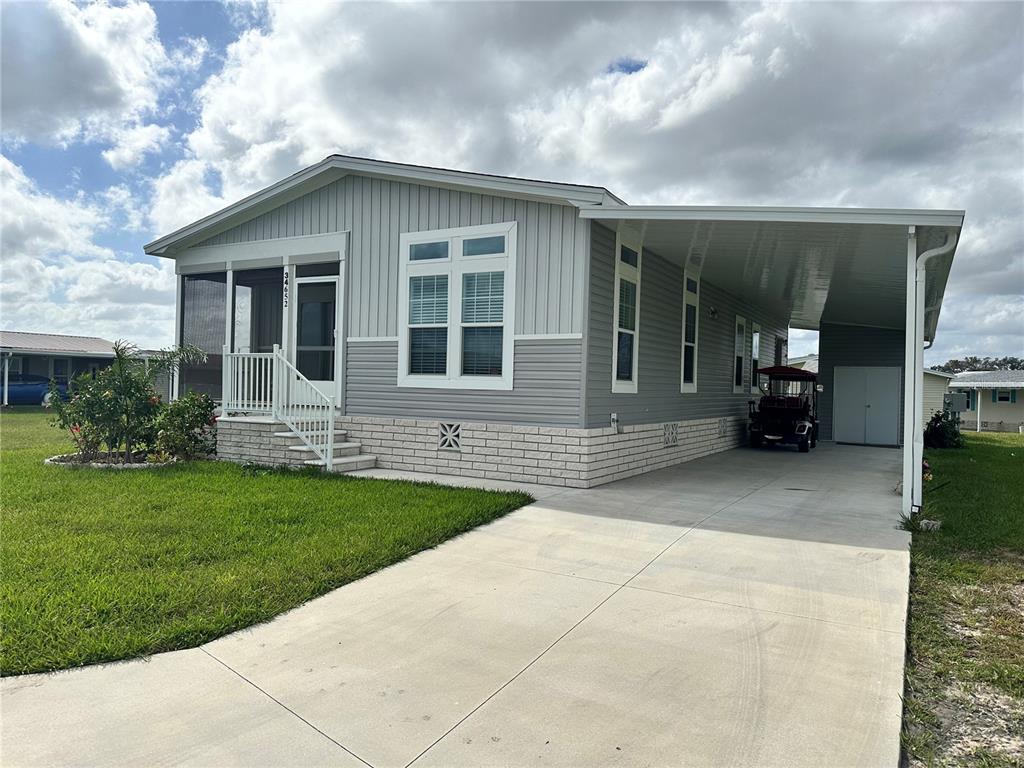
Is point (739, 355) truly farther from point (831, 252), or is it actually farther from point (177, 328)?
point (177, 328)

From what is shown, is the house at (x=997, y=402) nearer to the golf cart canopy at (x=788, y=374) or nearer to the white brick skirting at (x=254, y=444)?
the golf cart canopy at (x=788, y=374)

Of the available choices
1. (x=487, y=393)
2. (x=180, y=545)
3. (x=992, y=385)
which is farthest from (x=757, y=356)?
(x=992, y=385)

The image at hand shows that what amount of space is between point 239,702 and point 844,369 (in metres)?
17.1

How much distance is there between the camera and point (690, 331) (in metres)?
11.6

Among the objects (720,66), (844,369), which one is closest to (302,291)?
(720,66)

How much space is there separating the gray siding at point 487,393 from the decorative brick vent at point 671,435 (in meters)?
3.14

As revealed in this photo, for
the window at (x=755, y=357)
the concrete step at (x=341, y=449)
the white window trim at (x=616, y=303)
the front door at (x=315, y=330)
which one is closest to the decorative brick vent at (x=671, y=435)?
the white window trim at (x=616, y=303)

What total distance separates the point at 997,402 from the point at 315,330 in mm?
35882

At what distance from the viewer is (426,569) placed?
461 cm

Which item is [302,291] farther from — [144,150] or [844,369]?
[844,369]

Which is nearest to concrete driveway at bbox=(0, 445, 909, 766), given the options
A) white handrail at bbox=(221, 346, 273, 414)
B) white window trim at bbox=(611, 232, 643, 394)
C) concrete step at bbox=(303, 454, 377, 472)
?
white window trim at bbox=(611, 232, 643, 394)

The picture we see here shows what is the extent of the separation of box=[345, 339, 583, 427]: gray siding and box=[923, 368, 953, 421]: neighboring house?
49.5ft

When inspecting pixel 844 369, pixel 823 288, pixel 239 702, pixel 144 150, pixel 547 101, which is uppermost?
pixel 547 101

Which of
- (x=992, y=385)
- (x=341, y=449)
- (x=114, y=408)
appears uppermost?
(x=992, y=385)
